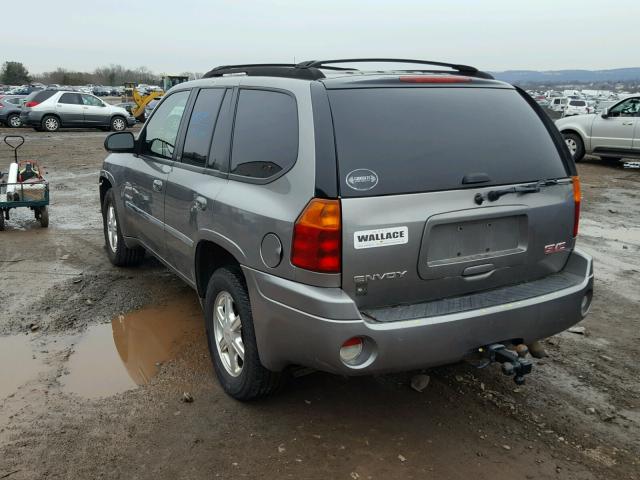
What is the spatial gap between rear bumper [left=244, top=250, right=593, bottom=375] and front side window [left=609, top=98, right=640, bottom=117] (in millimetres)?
12879

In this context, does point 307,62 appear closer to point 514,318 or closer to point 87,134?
point 514,318

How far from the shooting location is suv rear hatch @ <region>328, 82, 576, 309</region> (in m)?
2.81

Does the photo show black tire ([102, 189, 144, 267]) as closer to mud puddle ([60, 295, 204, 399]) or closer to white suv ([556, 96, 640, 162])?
mud puddle ([60, 295, 204, 399])

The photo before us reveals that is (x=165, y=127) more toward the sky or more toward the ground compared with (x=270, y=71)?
Result: more toward the ground

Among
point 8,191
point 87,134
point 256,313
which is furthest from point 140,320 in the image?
point 87,134

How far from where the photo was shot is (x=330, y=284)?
2775mm

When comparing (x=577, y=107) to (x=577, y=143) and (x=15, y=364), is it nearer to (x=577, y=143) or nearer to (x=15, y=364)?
(x=577, y=143)

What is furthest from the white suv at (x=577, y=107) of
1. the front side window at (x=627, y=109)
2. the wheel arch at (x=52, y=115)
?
the wheel arch at (x=52, y=115)

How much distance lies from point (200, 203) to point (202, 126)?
0.63 m

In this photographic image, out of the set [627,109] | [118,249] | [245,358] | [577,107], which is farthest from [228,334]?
[577,107]

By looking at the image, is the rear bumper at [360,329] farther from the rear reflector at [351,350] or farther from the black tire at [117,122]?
the black tire at [117,122]

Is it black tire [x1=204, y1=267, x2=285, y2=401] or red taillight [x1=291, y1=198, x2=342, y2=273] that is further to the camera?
black tire [x1=204, y1=267, x2=285, y2=401]

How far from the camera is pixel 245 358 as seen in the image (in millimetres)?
3330

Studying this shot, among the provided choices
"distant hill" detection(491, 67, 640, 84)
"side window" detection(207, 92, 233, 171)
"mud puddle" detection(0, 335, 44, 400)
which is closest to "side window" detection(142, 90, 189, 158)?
"side window" detection(207, 92, 233, 171)
